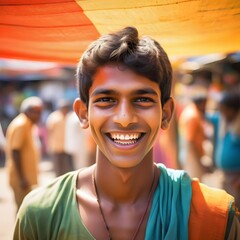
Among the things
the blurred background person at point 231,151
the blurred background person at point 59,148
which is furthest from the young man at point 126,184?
the blurred background person at point 59,148

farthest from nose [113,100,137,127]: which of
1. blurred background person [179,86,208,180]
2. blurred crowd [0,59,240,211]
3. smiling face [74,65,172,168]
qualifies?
blurred background person [179,86,208,180]

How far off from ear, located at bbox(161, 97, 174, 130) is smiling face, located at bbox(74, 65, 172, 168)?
14 centimetres

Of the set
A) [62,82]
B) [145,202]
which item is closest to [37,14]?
[145,202]

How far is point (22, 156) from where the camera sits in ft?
16.4

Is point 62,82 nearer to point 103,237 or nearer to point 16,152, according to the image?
point 16,152

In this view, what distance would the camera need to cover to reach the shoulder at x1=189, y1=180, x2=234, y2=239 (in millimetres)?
1606

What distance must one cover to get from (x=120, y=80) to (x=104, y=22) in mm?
390

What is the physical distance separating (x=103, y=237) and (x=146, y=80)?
28.3 inches

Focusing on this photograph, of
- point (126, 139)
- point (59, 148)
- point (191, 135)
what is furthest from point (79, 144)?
point (126, 139)

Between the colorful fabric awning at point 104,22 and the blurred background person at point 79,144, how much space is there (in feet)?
12.9

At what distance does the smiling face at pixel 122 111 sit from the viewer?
1618 millimetres

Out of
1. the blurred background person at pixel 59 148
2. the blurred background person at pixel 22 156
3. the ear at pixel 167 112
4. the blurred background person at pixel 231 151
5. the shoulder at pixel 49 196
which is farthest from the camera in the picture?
the blurred background person at pixel 59 148

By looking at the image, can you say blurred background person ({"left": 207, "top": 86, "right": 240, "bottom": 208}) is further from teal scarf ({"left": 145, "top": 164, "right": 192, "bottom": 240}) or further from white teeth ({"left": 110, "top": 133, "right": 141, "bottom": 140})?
white teeth ({"left": 110, "top": 133, "right": 141, "bottom": 140})

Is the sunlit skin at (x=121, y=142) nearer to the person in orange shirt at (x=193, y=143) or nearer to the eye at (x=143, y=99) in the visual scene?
the eye at (x=143, y=99)
